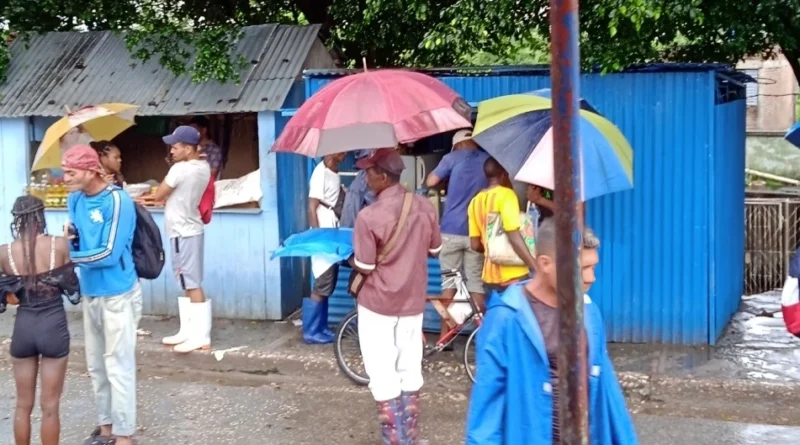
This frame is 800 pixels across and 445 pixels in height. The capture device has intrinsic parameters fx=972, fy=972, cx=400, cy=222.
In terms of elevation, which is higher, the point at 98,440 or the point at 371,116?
the point at 371,116

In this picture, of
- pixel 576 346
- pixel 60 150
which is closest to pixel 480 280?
pixel 60 150

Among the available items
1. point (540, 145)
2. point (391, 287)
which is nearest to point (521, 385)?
point (391, 287)

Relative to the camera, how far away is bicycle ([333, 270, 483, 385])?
6.97 meters

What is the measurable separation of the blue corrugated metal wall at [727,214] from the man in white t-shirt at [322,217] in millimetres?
2941

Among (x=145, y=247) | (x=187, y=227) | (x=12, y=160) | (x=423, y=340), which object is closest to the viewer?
(x=145, y=247)

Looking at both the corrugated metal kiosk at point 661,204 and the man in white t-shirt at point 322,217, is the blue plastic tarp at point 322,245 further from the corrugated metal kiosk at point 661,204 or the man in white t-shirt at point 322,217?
the corrugated metal kiosk at point 661,204

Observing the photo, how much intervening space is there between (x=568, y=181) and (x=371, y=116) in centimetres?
348

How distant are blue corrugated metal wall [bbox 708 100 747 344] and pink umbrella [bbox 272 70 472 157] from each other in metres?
2.47

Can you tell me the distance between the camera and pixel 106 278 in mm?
5434

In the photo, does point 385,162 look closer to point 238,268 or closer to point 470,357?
point 470,357

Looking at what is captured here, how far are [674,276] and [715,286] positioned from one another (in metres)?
0.32

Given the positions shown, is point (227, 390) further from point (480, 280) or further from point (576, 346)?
point (576, 346)

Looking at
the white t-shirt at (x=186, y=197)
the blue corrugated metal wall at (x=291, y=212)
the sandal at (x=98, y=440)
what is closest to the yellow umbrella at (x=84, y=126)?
the white t-shirt at (x=186, y=197)

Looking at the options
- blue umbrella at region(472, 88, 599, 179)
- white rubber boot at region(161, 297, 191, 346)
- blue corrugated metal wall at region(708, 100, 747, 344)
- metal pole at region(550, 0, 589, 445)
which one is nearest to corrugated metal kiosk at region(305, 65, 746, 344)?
blue corrugated metal wall at region(708, 100, 747, 344)
